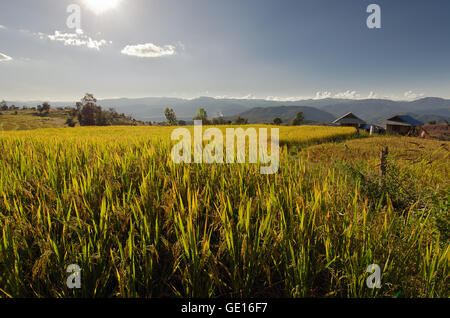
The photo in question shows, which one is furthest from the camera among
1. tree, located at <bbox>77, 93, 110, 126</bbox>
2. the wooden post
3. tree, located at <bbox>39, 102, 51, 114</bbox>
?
tree, located at <bbox>39, 102, 51, 114</bbox>

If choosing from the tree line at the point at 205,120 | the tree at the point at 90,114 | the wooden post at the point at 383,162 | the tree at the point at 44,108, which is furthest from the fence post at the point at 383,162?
the tree at the point at 44,108

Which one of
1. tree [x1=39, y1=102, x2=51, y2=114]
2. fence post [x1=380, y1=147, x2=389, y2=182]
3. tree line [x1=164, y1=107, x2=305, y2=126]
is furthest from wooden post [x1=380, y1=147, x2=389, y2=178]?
tree [x1=39, y1=102, x2=51, y2=114]

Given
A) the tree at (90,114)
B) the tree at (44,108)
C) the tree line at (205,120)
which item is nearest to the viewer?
the tree line at (205,120)

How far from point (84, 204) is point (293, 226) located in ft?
8.34

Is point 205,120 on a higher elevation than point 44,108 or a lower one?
lower

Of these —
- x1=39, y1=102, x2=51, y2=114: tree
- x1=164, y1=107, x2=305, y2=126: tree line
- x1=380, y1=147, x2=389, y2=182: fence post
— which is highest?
x1=39, y1=102, x2=51, y2=114: tree

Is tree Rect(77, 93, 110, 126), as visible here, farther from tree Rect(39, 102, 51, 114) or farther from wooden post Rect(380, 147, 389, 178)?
wooden post Rect(380, 147, 389, 178)

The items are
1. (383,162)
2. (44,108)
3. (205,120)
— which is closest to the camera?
(383,162)

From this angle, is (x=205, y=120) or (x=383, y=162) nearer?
(x=383, y=162)

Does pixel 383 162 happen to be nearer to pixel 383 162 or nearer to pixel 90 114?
pixel 383 162

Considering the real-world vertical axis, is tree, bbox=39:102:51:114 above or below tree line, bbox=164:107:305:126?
above

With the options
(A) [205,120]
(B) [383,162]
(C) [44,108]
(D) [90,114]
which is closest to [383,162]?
(B) [383,162]

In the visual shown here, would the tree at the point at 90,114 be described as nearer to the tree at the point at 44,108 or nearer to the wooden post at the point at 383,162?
the tree at the point at 44,108

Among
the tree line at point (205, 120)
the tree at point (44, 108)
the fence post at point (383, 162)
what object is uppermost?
the tree at point (44, 108)
